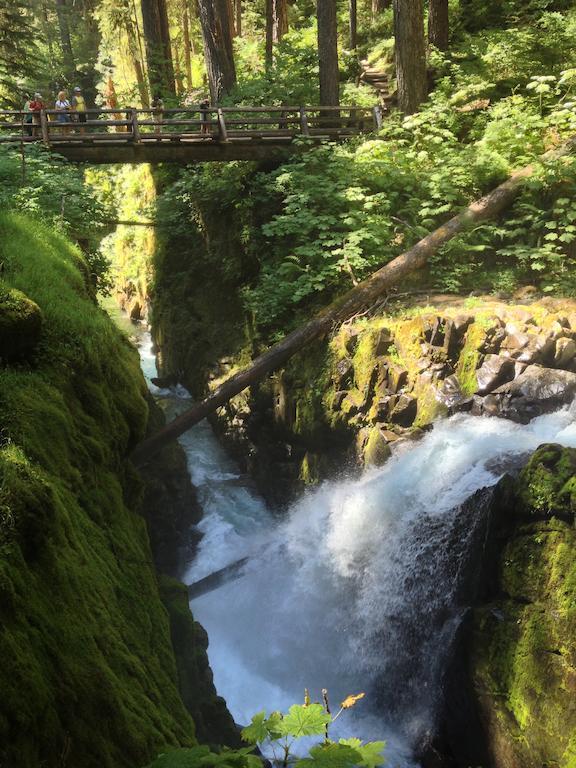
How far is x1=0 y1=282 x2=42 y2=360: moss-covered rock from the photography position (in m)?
5.36

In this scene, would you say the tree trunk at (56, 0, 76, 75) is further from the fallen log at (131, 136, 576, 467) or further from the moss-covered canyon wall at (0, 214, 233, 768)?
the moss-covered canyon wall at (0, 214, 233, 768)

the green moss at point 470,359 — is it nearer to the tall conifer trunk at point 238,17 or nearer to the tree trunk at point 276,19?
the tree trunk at point 276,19

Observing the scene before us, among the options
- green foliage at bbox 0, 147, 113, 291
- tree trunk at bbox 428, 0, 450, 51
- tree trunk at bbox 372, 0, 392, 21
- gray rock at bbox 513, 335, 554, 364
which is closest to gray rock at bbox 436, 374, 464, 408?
gray rock at bbox 513, 335, 554, 364

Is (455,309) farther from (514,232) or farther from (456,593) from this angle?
(456,593)

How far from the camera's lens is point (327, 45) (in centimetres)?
1680

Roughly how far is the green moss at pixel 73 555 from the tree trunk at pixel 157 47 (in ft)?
48.6

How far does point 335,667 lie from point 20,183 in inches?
338

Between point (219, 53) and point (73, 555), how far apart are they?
1801 centimetres

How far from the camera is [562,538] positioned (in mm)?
6824

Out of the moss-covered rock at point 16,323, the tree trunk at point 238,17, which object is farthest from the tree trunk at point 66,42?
the moss-covered rock at point 16,323

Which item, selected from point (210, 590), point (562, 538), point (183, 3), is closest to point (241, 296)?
point (210, 590)

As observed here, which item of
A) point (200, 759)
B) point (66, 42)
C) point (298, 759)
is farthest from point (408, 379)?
point (66, 42)

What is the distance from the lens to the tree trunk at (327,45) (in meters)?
16.7

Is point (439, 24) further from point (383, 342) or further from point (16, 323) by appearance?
point (16, 323)
